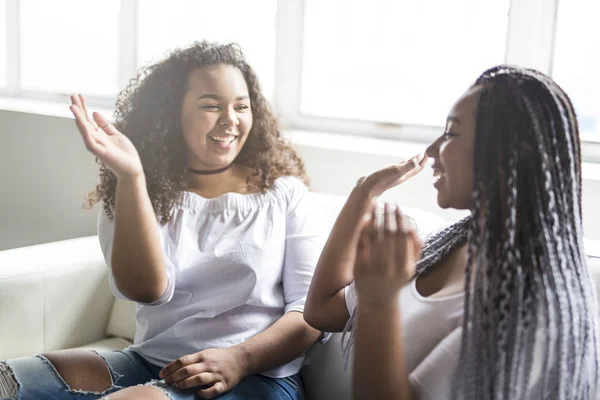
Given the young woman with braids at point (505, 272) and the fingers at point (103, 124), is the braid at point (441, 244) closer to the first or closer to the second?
the young woman with braids at point (505, 272)

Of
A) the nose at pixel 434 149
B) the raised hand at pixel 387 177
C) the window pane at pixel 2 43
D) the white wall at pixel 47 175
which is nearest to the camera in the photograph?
the nose at pixel 434 149

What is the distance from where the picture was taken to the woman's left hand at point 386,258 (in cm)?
79

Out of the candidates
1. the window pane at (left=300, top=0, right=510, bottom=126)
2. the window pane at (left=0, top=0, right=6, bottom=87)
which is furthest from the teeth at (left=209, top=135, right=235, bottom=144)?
the window pane at (left=0, top=0, right=6, bottom=87)

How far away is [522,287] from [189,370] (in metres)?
0.54

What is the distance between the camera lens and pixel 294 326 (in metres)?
1.25

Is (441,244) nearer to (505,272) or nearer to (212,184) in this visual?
(505,272)

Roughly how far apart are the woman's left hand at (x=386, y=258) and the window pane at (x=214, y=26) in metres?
1.40

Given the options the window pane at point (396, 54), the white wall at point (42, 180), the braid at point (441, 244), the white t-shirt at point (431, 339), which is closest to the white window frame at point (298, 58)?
the window pane at point (396, 54)

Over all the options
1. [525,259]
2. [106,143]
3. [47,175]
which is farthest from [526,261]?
[47,175]

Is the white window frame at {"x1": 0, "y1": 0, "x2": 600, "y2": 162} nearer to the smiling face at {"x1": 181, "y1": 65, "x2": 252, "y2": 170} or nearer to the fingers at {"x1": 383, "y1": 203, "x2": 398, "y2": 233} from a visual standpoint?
the smiling face at {"x1": 181, "y1": 65, "x2": 252, "y2": 170}

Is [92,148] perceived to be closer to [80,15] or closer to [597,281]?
[597,281]

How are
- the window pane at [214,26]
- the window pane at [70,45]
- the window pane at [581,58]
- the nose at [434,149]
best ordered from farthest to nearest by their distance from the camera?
Answer: the window pane at [70,45] → the window pane at [214,26] → the window pane at [581,58] → the nose at [434,149]

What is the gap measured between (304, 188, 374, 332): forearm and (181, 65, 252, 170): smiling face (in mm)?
300

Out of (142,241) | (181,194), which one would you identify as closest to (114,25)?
(181,194)
